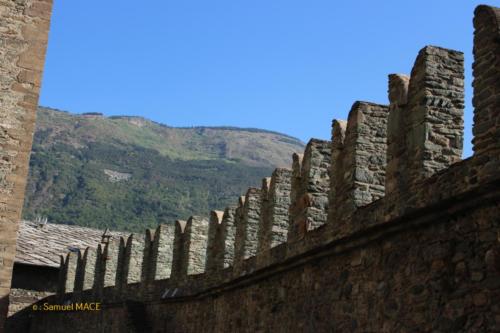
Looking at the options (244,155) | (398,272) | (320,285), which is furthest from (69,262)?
(244,155)

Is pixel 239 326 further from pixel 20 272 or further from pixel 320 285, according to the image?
pixel 20 272

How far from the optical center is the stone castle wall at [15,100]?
38.9 feet

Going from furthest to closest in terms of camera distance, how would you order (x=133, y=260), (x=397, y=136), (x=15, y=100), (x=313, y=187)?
(x=133, y=260) < (x=15, y=100) < (x=313, y=187) < (x=397, y=136)

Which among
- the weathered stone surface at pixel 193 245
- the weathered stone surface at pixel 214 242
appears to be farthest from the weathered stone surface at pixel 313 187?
the weathered stone surface at pixel 193 245

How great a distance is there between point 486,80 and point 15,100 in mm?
8269

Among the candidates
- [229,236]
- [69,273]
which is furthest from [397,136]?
[69,273]

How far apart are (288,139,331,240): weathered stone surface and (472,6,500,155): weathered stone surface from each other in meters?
3.56

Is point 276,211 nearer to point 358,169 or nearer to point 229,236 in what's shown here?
point 229,236

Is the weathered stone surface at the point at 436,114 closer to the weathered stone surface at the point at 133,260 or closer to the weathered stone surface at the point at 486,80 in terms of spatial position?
the weathered stone surface at the point at 486,80

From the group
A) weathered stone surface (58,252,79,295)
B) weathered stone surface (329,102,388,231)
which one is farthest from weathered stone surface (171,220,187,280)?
weathered stone surface (58,252,79,295)

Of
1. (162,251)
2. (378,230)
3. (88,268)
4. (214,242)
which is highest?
(88,268)

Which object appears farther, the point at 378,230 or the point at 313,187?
the point at 313,187

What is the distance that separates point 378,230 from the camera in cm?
725

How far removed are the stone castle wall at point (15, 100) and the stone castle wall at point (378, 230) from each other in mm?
3021
